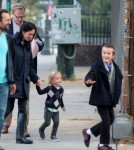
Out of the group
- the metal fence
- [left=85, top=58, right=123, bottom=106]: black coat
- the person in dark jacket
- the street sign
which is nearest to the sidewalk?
the person in dark jacket

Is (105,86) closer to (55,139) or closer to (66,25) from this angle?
(55,139)

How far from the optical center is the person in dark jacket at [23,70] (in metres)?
9.05

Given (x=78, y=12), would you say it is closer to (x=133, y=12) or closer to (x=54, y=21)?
(x=54, y=21)

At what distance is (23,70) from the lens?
9.06 m

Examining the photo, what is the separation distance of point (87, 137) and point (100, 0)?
3639 centimetres

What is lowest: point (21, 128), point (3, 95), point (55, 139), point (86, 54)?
point (86, 54)

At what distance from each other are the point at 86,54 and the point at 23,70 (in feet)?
52.8

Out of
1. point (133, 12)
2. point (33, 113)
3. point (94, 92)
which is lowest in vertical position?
point (33, 113)

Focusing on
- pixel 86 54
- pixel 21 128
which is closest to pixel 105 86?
pixel 21 128

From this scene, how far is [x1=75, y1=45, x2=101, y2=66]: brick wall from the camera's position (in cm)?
2494

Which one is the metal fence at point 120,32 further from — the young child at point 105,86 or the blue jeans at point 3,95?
the blue jeans at point 3,95

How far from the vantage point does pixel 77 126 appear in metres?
11.0

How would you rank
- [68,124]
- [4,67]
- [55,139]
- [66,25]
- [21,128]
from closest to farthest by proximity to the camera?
1. [4,67]
2. [21,128]
3. [55,139]
4. [68,124]
5. [66,25]

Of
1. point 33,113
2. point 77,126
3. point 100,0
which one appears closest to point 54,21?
point 33,113
